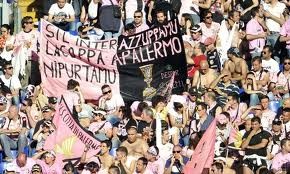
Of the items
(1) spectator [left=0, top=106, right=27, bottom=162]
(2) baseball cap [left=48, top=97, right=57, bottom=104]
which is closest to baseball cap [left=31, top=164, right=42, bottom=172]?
(1) spectator [left=0, top=106, right=27, bottom=162]

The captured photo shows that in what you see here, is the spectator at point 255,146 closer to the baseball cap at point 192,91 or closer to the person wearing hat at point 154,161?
the person wearing hat at point 154,161

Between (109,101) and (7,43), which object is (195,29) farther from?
(7,43)

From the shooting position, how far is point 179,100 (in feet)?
83.5

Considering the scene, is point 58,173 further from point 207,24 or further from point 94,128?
point 207,24

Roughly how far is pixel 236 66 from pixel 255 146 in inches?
110

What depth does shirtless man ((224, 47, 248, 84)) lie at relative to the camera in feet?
85.9

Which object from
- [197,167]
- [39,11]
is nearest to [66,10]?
[39,11]

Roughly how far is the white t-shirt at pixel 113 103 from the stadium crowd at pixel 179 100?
0.02 m

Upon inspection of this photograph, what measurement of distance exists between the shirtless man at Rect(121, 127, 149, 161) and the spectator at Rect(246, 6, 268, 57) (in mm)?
3588

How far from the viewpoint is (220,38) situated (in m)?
27.2

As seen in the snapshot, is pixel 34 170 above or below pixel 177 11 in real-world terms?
below

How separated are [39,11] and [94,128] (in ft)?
15.1

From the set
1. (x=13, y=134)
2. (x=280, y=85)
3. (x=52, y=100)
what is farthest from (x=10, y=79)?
(x=280, y=85)

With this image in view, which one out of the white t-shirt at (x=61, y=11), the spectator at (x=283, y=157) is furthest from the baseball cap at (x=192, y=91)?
the white t-shirt at (x=61, y=11)
